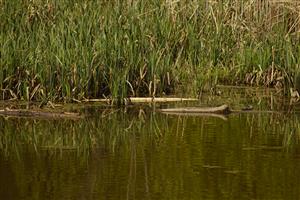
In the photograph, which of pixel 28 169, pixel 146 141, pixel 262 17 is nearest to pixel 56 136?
pixel 146 141

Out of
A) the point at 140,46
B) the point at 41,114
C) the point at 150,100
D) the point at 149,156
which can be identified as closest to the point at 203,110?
the point at 150,100

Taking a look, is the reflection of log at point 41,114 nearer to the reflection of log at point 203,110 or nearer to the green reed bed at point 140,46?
the green reed bed at point 140,46

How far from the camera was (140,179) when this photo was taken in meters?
4.31

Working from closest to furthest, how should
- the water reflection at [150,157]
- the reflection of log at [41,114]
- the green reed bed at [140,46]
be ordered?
the water reflection at [150,157] → the reflection of log at [41,114] → the green reed bed at [140,46]

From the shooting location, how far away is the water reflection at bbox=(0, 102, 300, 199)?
13.6 feet

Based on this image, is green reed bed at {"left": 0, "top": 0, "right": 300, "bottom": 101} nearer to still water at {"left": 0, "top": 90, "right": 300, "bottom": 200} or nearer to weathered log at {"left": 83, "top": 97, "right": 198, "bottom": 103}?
weathered log at {"left": 83, "top": 97, "right": 198, "bottom": 103}

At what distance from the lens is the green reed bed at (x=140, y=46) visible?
22.6 ft

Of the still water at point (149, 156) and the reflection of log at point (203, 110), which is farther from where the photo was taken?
the reflection of log at point (203, 110)

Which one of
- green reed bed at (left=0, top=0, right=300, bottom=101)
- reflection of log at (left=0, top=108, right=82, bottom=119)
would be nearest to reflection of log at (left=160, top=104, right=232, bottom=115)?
green reed bed at (left=0, top=0, right=300, bottom=101)

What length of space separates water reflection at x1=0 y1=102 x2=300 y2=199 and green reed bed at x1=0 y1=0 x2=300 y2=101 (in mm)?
558

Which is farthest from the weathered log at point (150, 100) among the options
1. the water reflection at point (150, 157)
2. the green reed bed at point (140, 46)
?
the water reflection at point (150, 157)

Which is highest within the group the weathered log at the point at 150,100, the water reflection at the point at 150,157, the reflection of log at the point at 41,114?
the weathered log at the point at 150,100

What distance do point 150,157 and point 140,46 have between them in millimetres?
2692

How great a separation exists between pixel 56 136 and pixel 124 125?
25.0 inches
